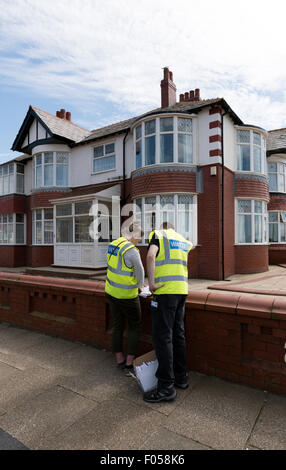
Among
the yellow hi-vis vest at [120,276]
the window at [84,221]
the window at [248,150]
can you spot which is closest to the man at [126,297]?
the yellow hi-vis vest at [120,276]

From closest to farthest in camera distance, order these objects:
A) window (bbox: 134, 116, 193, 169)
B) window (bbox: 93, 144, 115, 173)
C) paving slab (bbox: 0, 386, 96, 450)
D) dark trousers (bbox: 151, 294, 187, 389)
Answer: paving slab (bbox: 0, 386, 96, 450) < dark trousers (bbox: 151, 294, 187, 389) < window (bbox: 134, 116, 193, 169) < window (bbox: 93, 144, 115, 173)

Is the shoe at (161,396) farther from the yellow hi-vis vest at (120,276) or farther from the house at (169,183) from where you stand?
the house at (169,183)

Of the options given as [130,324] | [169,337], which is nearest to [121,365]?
[130,324]

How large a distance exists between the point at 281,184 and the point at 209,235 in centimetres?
856

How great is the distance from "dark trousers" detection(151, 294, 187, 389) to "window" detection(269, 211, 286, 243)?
15.2m

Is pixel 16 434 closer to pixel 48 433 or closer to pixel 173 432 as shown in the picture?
pixel 48 433

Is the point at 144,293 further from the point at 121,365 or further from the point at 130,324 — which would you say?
the point at 121,365

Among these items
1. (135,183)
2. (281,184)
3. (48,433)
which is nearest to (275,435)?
(48,433)

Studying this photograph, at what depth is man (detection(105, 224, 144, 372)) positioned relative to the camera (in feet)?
11.0

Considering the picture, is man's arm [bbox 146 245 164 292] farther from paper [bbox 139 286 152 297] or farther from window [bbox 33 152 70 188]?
window [bbox 33 152 70 188]

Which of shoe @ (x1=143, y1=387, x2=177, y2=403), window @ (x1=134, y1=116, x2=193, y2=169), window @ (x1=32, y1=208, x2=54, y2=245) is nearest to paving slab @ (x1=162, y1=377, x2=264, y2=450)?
shoe @ (x1=143, y1=387, x2=177, y2=403)

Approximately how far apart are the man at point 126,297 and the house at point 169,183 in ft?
25.7

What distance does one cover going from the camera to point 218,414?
95.0 inches

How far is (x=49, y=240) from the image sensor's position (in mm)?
15773
